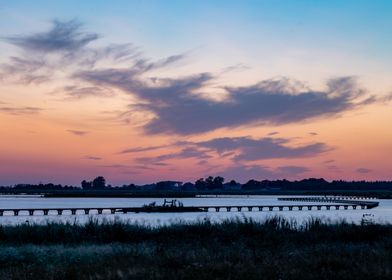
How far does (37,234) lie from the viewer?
91.2 feet

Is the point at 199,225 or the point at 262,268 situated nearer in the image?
the point at 262,268

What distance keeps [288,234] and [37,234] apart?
1252cm

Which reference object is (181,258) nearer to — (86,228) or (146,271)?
(146,271)

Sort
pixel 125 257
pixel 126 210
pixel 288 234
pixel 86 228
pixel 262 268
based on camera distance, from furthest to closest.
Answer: pixel 126 210, pixel 86 228, pixel 288 234, pixel 125 257, pixel 262 268

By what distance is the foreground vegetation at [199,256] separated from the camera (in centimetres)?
1286

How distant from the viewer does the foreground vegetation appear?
1286 cm

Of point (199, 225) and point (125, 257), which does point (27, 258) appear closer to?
point (125, 257)

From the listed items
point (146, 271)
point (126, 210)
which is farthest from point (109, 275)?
point (126, 210)

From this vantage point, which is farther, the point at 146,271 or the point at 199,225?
the point at 199,225

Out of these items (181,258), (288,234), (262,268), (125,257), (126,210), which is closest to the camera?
(262,268)

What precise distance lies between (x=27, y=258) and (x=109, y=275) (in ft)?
20.7

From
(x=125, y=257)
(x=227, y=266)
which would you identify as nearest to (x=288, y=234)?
(x=125, y=257)

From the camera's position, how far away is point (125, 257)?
16.6m

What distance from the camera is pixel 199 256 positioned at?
53.0ft
